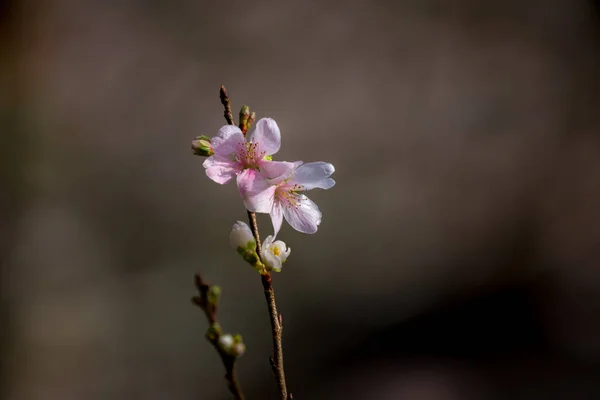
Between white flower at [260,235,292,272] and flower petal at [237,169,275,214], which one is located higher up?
flower petal at [237,169,275,214]

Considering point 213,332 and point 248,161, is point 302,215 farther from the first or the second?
point 213,332

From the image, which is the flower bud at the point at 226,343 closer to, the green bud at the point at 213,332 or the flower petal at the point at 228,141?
the green bud at the point at 213,332

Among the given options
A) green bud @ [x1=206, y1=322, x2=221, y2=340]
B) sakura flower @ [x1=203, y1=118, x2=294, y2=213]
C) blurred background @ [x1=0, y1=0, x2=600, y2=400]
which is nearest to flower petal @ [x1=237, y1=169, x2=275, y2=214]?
sakura flower @ [x1=203, y1=118, x2=294, y2=213]

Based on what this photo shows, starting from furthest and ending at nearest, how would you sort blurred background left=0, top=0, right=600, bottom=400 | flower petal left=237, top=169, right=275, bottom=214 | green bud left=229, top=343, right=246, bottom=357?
blurred background left=0, top=0, right=600, bottom=400
flower petal left=237, top=169, right=275, bottom=214
green bud left=229, top=343, right=246, bottom=357

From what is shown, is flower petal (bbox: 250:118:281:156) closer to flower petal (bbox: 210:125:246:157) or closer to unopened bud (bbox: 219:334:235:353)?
flower petal (bbox: 210:125:246:157)

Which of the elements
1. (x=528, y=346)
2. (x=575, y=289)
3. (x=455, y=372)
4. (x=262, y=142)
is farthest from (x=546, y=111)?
(x=262, y=142)

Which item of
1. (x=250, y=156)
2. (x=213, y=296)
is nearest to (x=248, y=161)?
(x=250, y=156)

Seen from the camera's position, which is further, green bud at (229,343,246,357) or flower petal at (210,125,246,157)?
flower petal at (210,125,246,157)

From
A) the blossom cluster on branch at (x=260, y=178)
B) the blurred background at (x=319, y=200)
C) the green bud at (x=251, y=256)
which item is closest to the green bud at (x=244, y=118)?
the blossom cluster on branch at (x=260, y=178)
